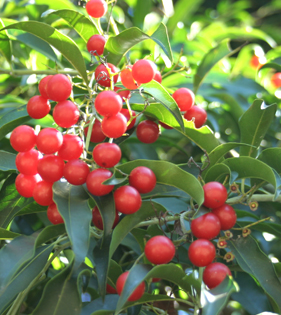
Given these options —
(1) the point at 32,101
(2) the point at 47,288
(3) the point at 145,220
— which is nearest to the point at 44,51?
(1) the point at 32,101

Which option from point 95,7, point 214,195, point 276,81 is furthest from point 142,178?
point 276,81

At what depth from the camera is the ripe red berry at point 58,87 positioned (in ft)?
2.95

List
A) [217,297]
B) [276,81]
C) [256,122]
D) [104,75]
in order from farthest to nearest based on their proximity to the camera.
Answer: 1. [276,81]
2. [256,122]
3. [104,75]
4. [217,297]

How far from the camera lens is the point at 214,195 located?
86 cm

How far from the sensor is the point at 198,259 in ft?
Answer: 2.68

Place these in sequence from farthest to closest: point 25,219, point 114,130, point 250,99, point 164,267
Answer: point 250,99 → point 25,219 → point 114,130 → point 164,267

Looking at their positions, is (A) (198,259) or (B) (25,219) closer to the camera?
(A) (198,259)

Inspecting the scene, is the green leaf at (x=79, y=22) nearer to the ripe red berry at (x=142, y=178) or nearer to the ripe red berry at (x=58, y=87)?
the ripe red berry at (x=58, y=87)

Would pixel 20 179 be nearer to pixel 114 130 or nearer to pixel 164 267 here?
pixel 114 130

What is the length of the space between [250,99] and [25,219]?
1151 millimetres

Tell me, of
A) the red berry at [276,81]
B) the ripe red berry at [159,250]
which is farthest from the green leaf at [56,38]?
the red berry at [276,81]

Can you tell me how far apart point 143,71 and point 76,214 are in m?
0.37

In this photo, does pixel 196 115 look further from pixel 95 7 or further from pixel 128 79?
pixel 95 7

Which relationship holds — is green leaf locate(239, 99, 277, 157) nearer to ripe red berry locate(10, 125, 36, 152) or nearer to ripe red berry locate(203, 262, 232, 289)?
ripe red berry locate(203, 262, 232, 289)
